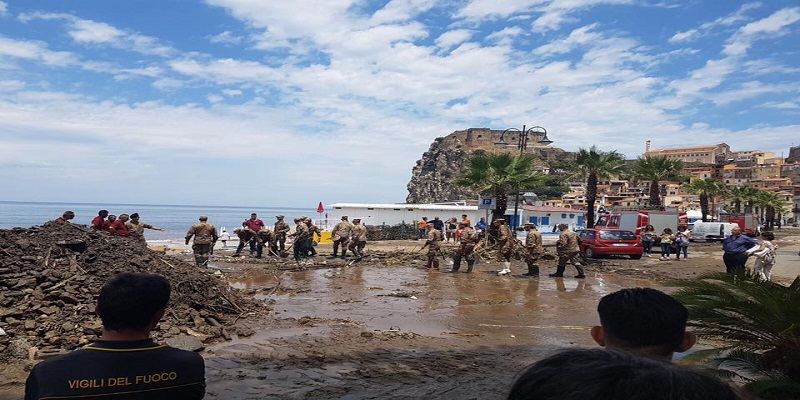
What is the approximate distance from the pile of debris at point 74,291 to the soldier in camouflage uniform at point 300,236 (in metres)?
8.28

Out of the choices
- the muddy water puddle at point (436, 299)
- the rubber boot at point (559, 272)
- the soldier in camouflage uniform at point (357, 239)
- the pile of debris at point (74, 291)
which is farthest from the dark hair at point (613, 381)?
the soldier in camouflage uniform at point (357, 239)

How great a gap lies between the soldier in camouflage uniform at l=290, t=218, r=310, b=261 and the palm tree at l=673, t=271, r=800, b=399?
684 inches

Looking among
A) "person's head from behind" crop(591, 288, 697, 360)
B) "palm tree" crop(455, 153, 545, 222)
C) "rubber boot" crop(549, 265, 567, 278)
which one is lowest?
"rubber boot" crop(549, 265, 567, 278)

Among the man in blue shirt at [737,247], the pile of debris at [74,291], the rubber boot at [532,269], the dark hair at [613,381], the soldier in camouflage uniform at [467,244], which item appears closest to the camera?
the dark hair at [613,381]

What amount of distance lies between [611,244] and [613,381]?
24.5 metres

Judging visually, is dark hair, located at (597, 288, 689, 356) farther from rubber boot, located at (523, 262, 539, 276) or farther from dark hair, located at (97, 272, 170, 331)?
rubber boot, located at (523, 262, 539, 276)

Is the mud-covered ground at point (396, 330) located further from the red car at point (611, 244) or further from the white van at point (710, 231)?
the white van at point (710, 231)

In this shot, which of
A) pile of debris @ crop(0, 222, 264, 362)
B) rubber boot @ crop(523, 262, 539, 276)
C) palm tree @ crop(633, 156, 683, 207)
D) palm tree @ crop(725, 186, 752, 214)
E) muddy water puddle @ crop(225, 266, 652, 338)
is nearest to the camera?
pile of debris @ crop(0, 222, 264, 362)

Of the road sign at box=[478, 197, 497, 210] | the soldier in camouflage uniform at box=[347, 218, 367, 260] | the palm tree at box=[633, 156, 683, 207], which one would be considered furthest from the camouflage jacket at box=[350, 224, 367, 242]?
the palm tree at box=[633, 156, 683, 207]

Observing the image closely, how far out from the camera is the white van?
129ft

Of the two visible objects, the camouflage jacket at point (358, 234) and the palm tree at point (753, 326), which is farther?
the camouflage jacket at point (358, 234)

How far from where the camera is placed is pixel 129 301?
263cm

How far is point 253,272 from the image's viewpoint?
60.0 ft

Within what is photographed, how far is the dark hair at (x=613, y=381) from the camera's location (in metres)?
1.05
